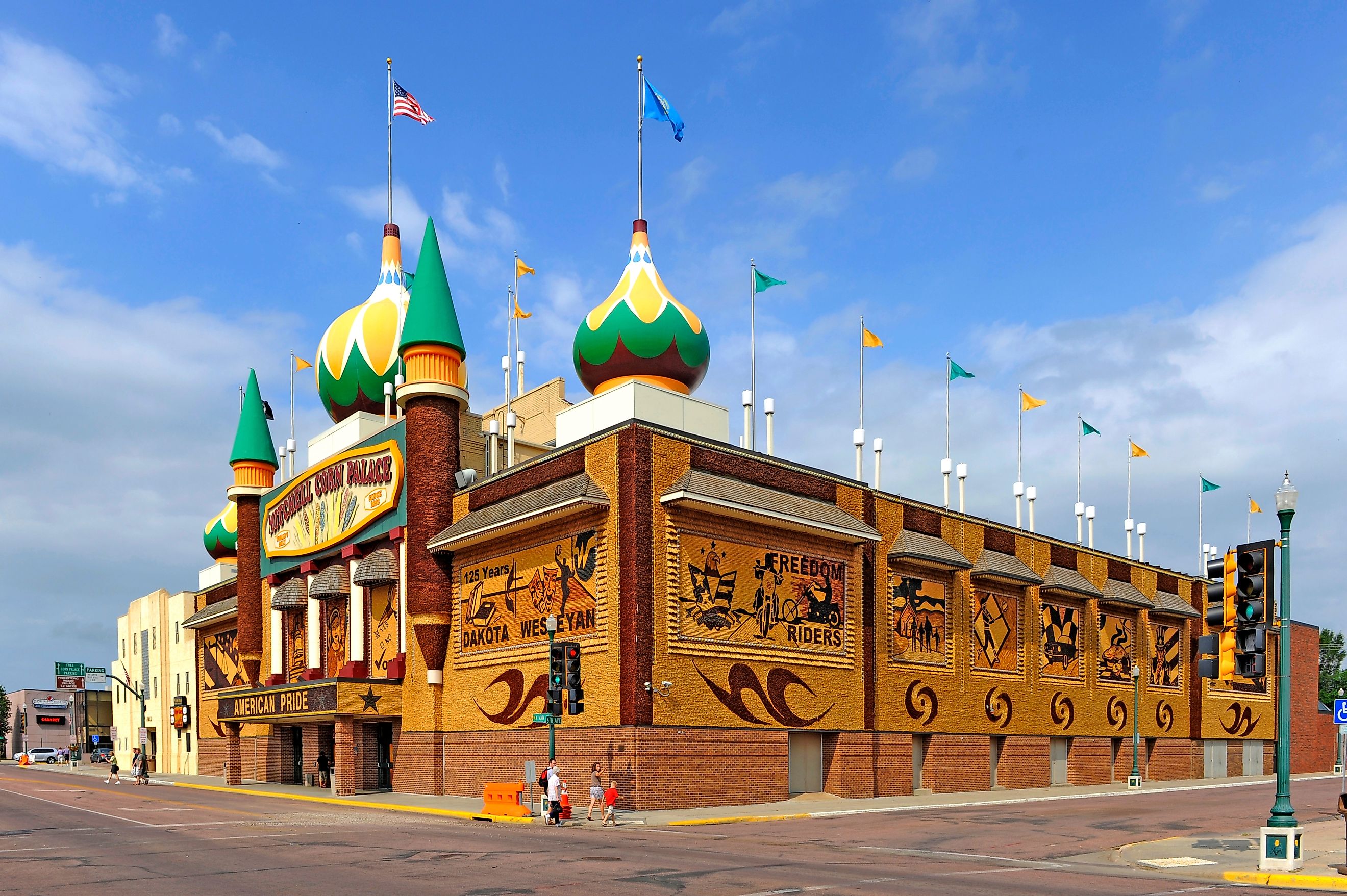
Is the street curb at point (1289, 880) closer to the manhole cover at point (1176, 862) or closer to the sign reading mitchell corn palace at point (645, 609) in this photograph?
the manhole cover at point (1176, 862)

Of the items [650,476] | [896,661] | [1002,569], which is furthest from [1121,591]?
[650,476]

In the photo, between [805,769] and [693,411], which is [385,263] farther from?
[805,769]

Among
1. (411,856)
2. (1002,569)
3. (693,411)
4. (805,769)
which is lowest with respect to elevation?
(805,769)

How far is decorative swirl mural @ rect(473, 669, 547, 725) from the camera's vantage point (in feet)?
117

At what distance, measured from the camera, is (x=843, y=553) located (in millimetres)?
38875

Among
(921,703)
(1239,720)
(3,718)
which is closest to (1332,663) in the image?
(1239,720)

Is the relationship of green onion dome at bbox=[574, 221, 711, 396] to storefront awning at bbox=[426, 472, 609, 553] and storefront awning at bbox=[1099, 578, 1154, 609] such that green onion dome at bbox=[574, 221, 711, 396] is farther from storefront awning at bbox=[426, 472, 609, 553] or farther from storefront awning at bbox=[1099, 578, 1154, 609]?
storefront awning at bbox=[1099, 578, 1154, 609]

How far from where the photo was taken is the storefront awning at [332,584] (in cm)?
4425

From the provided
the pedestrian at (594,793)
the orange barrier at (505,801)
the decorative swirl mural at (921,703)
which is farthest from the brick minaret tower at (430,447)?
the decorative swirl mural at (921,703)

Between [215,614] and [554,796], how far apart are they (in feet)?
131

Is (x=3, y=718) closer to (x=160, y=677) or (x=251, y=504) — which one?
(x=160, y=677)

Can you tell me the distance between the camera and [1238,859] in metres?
19.9

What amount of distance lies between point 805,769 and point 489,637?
450 inches

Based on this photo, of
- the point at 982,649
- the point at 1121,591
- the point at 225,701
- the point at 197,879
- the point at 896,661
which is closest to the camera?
the point at 197,879
